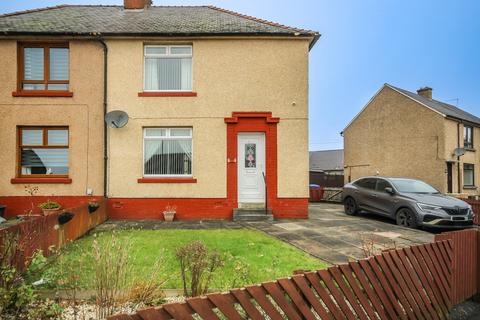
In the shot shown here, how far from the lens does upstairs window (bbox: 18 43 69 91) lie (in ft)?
32.6

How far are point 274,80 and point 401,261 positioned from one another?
25.7 feet

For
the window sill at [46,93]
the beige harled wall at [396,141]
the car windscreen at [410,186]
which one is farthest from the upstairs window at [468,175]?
the window sill at [46,93]

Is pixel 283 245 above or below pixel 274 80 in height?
below

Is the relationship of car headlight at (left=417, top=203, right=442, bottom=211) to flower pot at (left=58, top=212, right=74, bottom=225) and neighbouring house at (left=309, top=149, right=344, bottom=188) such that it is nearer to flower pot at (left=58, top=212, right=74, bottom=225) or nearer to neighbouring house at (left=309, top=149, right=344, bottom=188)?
flower pot at (left=58, top=212, right=74, bottom=225)

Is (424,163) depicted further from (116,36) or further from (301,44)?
(116,36)

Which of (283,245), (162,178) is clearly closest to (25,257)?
(283,245)

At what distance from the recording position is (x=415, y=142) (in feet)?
64.7

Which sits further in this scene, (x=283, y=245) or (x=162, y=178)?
(x=162, y=178)

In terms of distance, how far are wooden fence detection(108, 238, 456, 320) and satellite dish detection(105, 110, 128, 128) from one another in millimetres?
8003

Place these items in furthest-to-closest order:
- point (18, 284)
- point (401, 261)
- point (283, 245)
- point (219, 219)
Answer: point (219, 219)
point (283, 245)
point (401, 261)
point (18, 284)

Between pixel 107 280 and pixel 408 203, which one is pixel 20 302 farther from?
pixel 408 203

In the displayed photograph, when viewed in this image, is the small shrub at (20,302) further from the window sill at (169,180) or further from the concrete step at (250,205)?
the concrete step at (250,205)

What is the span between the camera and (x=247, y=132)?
32.9 ft

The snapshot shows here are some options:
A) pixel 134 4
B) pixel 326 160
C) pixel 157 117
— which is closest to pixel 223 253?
pixel 157 117
